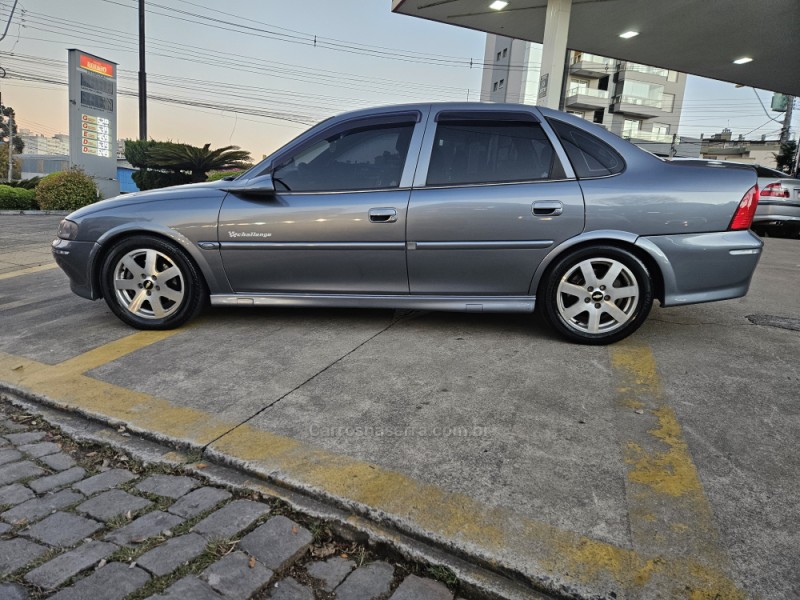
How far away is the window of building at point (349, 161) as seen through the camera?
12.1 ft

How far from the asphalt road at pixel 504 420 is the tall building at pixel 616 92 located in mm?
46971

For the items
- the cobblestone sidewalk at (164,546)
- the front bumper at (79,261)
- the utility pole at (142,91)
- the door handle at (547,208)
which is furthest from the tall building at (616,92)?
the cobblestone sidewalk at (164,546)

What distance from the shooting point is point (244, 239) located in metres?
3.71

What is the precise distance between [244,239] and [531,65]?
2065 inches

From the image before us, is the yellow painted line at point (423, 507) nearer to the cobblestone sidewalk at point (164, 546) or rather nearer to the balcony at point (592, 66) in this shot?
the cobblestone sidewalk at point (164, 546)

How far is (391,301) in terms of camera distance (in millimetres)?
3717

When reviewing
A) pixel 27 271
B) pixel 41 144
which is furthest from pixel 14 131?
pixel 27 271

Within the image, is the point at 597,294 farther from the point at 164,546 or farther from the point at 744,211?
the point at 164,546

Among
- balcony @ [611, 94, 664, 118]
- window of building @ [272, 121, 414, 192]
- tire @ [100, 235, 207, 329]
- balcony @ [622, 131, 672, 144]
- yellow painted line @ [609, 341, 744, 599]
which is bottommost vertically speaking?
yellow painted line @ [609, 341, 744, 599]

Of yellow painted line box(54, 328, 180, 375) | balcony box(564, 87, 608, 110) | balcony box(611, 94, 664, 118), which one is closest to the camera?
yellow painted line box(54, 328, 180, 375)

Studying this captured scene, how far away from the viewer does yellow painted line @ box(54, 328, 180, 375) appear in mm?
3285

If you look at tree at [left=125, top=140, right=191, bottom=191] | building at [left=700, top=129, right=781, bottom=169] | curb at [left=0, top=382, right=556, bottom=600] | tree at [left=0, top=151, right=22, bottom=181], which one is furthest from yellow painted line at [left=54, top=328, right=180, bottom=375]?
building at [left=700, top=129, right=781, bottom=169]

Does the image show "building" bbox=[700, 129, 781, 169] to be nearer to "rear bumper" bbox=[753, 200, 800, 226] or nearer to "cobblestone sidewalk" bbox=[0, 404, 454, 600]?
"rear bumper" bbox=[753, 200, 800, 226]

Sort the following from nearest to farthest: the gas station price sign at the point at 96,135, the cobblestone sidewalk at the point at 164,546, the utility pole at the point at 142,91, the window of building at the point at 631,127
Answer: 1. the cobblestone sidewalk at the point at 164,546
2. the gas station price sign at the point at 96,135
3. the utility pole at the point at 142,91
4. the window of building at the point at 631,127
